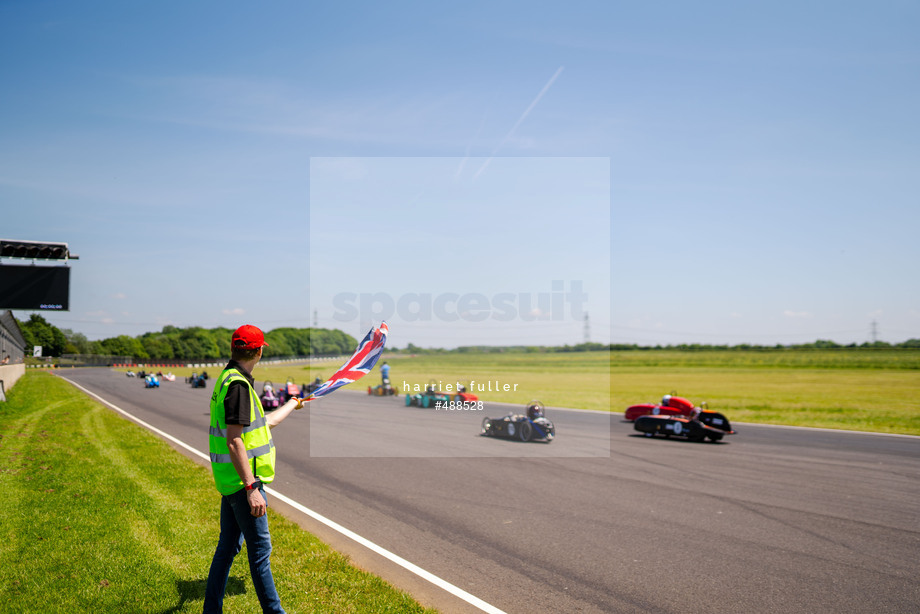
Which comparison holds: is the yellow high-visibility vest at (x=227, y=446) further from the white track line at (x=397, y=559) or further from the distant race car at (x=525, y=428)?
the distant race car at (x=525, y=428)

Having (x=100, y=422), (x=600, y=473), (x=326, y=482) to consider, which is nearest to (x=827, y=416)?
(x=600, y=473)

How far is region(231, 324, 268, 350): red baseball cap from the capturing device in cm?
421

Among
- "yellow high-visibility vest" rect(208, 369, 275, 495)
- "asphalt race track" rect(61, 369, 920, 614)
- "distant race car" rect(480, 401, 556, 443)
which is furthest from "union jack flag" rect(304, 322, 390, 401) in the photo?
"distant race car" rect(480, 401, 556, 443)

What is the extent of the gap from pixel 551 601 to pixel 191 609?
326 centimetres

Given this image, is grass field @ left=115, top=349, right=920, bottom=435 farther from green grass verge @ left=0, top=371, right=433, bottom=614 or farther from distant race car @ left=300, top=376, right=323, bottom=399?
green grass verge @ left=0, top=371, right=433, bottom=614

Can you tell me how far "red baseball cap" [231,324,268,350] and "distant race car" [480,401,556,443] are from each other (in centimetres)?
1324

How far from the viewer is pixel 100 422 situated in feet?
61.3

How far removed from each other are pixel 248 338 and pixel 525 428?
1357 centimetres

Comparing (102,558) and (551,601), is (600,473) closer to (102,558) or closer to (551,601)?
(551,601)

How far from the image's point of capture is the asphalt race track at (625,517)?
583cm

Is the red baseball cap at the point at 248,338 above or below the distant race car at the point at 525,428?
above

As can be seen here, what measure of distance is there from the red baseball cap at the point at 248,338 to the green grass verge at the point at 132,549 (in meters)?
2.46

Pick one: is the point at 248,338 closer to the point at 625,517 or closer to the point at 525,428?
the point at 625,517

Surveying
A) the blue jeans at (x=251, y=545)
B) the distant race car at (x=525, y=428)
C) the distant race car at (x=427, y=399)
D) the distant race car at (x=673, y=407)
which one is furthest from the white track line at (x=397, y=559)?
the distant race car at (x=427, y=399)
